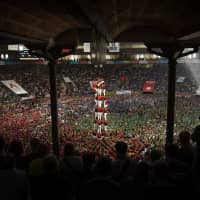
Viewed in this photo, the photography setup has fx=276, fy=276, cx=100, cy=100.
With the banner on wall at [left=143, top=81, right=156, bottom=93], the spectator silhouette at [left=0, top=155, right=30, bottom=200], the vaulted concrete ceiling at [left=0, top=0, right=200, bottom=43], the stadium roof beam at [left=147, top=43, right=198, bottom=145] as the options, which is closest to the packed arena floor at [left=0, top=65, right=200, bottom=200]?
the spectator silhouette at [left=0, top=155, right=30, bottom=200]

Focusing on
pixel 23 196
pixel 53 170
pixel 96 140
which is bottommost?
pixel 96 140

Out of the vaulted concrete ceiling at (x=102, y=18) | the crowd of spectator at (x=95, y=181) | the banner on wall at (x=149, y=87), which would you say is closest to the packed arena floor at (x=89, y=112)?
the banner on wall at (x=149, y=87)

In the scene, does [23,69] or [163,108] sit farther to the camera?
[23,69]

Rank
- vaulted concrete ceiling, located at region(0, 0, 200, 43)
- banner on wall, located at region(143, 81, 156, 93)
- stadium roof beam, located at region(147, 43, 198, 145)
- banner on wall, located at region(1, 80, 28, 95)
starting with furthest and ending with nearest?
banner on wall, located at region(143, 81, 156, 93)
banner on wall, located at region(1, 80, 28, 95)
stadium roof beam, located at region(147, 43, 198, 145)
vaulted concrete ceiling, located at region(0, 0, 200, 43)

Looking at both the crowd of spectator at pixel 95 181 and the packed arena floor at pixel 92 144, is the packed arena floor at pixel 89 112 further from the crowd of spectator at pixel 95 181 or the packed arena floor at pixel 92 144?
the crowd of spectator at pixel 95 181

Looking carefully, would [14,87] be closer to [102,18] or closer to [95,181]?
[102,18]

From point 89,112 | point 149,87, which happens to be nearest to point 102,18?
point 89,112

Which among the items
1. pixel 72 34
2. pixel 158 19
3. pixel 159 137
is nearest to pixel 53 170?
pixel 158 19

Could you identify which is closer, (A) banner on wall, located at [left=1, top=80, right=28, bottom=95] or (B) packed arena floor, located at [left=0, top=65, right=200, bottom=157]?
(B) packed arena floor, located at [left=0, top=65, right=200, bottom=157]

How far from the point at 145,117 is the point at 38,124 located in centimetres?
1098

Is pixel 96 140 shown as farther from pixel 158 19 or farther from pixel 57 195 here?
pixel 57 195

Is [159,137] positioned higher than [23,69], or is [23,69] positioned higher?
[23,69]

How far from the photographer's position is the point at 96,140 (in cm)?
1928

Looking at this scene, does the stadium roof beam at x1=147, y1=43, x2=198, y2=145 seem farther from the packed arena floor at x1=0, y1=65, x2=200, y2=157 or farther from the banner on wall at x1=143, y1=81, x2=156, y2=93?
the banner on wall at x1=143, y1=81, x2=156, y2=93
